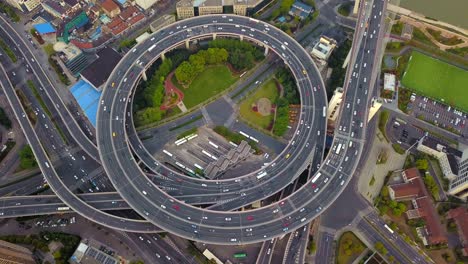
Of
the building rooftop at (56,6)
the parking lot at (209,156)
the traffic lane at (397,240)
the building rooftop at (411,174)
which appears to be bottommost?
the traffic lane at (397,240)

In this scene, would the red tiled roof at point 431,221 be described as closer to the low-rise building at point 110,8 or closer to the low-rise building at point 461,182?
the low-rise building at point 461,182

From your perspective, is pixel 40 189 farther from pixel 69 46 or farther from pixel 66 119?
pixel 69 46

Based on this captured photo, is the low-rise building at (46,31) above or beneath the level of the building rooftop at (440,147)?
above

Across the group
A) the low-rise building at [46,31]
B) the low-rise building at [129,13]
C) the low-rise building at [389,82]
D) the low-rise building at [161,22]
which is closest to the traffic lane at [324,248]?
the low-rise building at [389,82]

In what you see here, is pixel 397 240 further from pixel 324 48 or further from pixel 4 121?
pixel 4 121

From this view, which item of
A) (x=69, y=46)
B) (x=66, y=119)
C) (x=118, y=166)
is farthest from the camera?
(x=69, y=46)

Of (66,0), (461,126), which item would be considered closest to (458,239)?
(461,126)

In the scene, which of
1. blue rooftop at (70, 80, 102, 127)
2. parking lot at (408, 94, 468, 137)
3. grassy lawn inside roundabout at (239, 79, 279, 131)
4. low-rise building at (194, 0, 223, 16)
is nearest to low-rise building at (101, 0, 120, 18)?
low-rise building at (194, 0, 223, 16)

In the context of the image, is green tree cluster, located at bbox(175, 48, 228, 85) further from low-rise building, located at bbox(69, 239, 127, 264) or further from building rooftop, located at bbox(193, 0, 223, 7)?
low-rise building, located at bbox(69, 239, 127, 264)

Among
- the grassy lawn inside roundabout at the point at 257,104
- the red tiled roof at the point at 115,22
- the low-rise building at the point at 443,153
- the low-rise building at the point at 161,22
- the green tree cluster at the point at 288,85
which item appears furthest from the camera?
the red tiled roof at the point at 115,22
